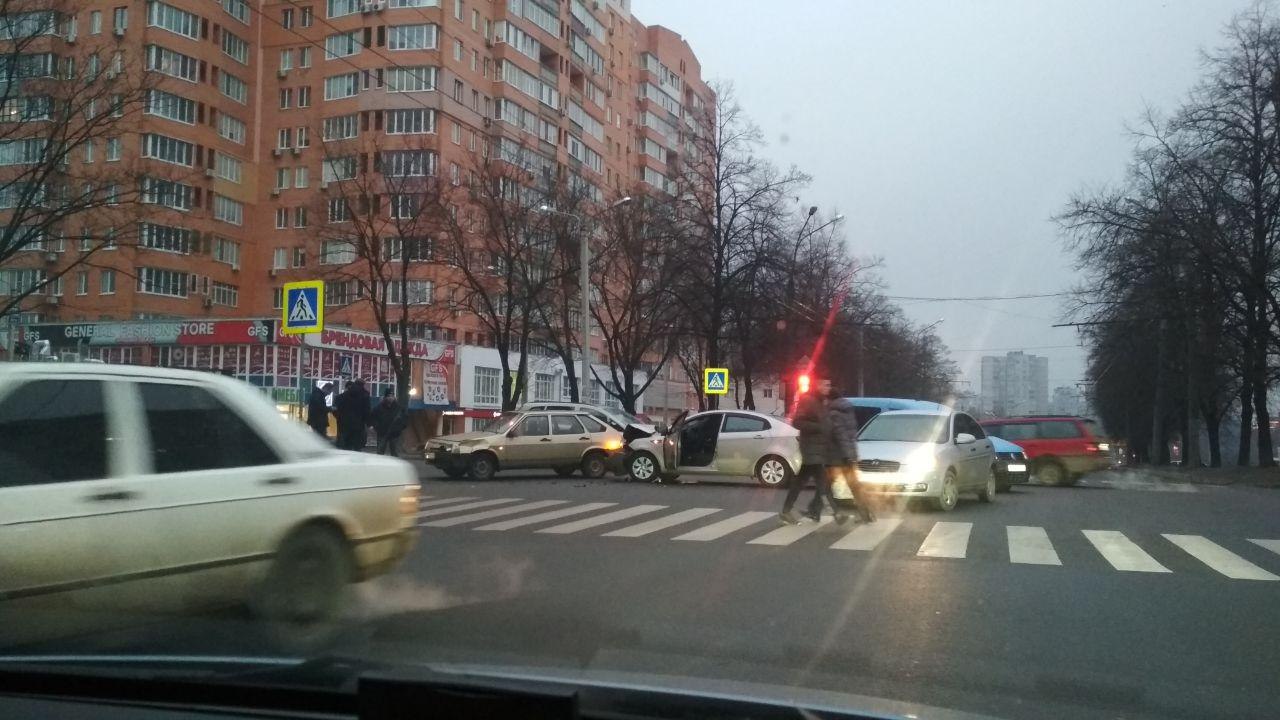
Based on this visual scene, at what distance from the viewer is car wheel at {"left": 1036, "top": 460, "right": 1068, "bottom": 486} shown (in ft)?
86.6

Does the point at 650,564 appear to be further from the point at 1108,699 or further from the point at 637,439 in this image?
the point at 637,439

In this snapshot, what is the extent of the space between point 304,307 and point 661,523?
301 inches

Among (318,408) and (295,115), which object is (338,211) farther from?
(295,115)

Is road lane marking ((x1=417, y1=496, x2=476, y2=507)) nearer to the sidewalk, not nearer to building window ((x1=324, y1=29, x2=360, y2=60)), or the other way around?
the sidewalk

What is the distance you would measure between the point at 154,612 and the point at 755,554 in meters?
5.99

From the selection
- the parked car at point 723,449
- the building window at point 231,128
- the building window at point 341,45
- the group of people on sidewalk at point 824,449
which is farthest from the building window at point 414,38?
the group of people on sidewalk at point 824,449

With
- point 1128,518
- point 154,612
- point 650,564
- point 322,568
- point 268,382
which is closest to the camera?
point 154,612

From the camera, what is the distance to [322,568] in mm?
6316

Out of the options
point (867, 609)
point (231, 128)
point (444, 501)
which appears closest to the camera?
point (867, 609)

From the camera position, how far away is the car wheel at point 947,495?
15133 mm

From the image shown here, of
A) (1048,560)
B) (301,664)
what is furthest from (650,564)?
(301,664)

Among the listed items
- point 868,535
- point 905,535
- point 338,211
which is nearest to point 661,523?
point 868,535

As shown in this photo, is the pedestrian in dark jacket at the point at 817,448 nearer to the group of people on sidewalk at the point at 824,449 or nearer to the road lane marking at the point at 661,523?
the group of people on sidewalk at the point at 824,449

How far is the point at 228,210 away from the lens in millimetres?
59812
